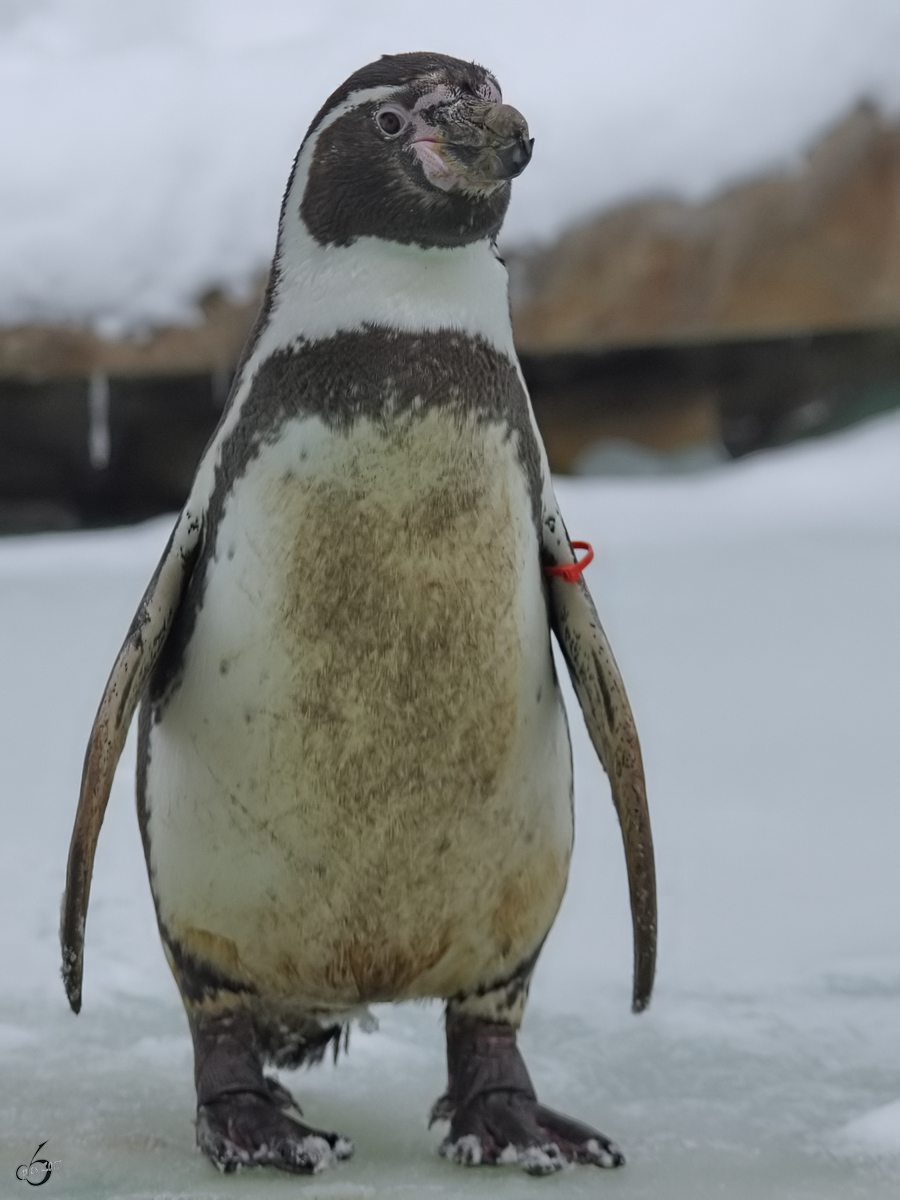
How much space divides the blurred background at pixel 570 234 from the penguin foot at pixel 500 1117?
13.7 ft

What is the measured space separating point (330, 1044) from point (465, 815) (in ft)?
1.53

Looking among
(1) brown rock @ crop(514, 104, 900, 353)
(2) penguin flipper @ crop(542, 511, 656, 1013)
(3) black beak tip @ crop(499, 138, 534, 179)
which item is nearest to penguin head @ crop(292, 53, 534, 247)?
(3) black beak tip @ crop(499, 138, 534, 179)

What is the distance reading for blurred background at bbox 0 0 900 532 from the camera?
582 cm

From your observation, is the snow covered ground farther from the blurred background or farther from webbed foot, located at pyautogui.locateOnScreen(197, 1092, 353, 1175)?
webbed foot, located at pyautogui.locateOnScreen(197, 1092, 353, 1175)

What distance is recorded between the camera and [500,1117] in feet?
5.70

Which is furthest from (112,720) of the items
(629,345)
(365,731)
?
(629,345)

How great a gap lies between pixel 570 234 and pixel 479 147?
4551mm

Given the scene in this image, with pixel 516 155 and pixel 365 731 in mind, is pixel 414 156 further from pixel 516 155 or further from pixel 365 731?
pixel 365 731

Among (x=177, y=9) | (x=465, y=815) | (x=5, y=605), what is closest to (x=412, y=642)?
(x=465, y=815)

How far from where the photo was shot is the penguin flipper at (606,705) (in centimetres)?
181

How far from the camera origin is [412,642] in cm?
165

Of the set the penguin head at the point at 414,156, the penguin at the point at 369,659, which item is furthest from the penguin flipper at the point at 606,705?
the penguin head at the point at 414,156
